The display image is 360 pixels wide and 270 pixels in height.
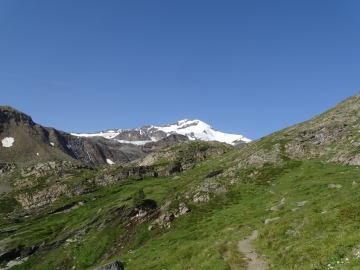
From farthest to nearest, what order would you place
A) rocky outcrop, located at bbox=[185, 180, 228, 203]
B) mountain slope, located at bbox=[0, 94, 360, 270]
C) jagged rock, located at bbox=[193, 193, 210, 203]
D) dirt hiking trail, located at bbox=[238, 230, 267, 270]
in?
rocky outcrop, located at bbox=[185, 180, 228, 203] < jagged rock, located at bbox=[193, 193, 210, 203] < mountain slope, located at bbox=[0, 94, 360, 270] < dirt hiking trail, located at bbox=[238, 230, 267, 270]

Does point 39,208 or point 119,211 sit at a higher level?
point 39,208

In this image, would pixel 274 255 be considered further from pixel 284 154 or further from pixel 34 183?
pixel 34 183

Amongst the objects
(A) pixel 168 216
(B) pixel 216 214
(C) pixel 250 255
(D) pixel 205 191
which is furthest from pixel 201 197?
Answer: (C) pixel 250 255

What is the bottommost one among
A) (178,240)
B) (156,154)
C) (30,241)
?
(178,240)

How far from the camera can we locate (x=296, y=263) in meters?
23.8

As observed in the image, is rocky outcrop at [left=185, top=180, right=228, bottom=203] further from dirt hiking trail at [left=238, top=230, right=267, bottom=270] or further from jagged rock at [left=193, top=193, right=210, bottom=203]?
dirt hiking trail at [left=238, top=230, right=267, bottom=270]

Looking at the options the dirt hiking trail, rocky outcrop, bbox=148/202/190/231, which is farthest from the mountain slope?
the dirt hiking trail

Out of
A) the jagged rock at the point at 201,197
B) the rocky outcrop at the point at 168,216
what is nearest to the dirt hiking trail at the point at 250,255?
the rocky outcrop at the point at 168,216

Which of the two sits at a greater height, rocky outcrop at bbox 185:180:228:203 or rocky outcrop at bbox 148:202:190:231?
rocky outcrop at bbox 185:180:228:203

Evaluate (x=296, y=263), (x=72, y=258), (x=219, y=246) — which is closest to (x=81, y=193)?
(x=72, y=258)

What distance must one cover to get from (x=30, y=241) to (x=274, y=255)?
322 ft

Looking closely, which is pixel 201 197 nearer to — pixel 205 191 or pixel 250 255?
pixel 205 191

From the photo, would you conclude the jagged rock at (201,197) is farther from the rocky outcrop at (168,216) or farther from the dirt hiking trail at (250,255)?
the dirt hiking trail at (250,255)

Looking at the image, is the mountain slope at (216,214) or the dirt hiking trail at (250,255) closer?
the dirt hiking trail at (250,255)
